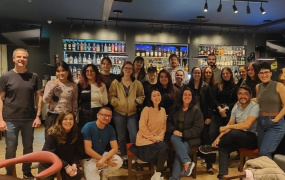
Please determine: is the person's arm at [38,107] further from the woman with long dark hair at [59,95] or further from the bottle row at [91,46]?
the bottle row at [91,46]

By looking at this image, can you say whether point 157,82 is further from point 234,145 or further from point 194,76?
point 234,145

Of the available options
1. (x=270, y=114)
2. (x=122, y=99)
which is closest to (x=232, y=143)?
(x=270, y=114)

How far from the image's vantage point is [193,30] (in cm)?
815

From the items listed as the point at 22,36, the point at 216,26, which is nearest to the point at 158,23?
the point at 216,26

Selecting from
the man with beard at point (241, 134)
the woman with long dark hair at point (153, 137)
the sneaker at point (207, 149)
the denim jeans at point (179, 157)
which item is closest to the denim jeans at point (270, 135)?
the man with beard at point (241, 134)

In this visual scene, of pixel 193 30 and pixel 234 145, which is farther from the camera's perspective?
pixel 193 30

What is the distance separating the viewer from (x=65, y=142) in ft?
9.21

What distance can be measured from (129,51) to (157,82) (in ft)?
13.1

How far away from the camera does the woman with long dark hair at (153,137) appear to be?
3279 millimetres

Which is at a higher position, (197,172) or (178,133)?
(178,133)

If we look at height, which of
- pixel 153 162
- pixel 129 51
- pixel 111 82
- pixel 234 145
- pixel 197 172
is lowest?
pixel 197 172

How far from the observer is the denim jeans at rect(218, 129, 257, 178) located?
10.7 feet

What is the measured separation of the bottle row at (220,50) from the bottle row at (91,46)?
2.52 metres

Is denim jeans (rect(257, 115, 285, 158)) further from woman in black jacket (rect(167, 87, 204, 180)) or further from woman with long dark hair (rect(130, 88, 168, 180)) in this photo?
woman with long dark hair (rect(130, 88, 168, 180))
